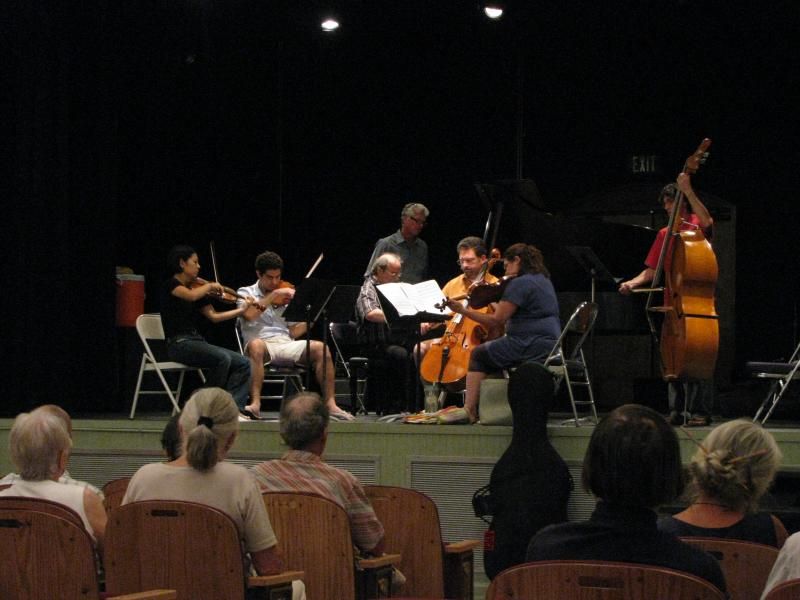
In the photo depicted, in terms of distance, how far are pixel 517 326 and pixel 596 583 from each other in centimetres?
427

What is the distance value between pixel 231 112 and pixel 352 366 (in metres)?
2.95

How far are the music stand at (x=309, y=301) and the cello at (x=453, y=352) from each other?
2.56ft

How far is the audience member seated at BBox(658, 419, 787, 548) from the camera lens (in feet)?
9.27

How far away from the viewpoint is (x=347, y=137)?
9.71 metres

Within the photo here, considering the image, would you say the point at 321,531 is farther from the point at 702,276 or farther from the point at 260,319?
the point at 260,319

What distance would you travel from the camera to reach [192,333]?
271 inches

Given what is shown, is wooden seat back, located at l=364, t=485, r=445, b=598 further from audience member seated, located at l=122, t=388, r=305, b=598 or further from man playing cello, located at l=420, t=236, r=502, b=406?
man playing cello, located at l=420, t=236, r=502, b=406

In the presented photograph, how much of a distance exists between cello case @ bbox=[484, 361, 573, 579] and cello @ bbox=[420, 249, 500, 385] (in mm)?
1285

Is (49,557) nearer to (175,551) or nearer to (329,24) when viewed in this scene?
(175,551)

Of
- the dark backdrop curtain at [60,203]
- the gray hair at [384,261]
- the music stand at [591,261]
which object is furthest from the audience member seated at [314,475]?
the dark backdrop curtain at [60,203]

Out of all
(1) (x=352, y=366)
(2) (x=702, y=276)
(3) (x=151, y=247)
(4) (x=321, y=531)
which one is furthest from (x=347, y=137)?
(4) (x=321, y=531)

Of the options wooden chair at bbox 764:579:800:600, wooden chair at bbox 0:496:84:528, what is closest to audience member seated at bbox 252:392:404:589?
wooden chair at bbox 0:496:84:528

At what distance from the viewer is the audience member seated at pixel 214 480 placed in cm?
324

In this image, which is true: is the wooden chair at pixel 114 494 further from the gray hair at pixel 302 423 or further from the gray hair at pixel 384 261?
the gray hair at pixel 384 261
